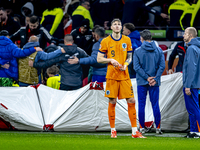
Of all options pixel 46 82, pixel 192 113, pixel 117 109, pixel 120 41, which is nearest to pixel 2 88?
pixel 46 82

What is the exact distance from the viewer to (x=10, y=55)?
9656mm

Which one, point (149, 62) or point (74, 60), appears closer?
point (149, 62)

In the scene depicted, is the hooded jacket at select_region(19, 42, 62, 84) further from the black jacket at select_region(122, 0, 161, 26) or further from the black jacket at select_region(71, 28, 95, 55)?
the black jacket at select_region(122, 0, 161, 26)

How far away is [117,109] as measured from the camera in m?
8.47

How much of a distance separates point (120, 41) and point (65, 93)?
230 centimetres

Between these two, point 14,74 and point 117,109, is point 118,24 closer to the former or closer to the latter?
point 117,109

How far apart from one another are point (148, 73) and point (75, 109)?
169 cm

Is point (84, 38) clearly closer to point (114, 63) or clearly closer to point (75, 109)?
point (75, 109)

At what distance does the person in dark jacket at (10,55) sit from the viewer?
9.55 meters

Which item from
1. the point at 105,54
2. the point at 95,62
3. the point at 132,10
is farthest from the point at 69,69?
the point at 132,10

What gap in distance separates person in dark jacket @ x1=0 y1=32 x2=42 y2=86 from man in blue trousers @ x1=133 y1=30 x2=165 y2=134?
2805 mm

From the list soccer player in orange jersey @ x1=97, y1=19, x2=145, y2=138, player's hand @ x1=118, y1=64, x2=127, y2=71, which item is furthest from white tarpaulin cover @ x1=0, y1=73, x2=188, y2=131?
player's hand @ x1=118, y1=64, x2=127, y2=71

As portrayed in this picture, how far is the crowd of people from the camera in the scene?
704 cm

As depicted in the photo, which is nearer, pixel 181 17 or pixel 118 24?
pixel 118 24
